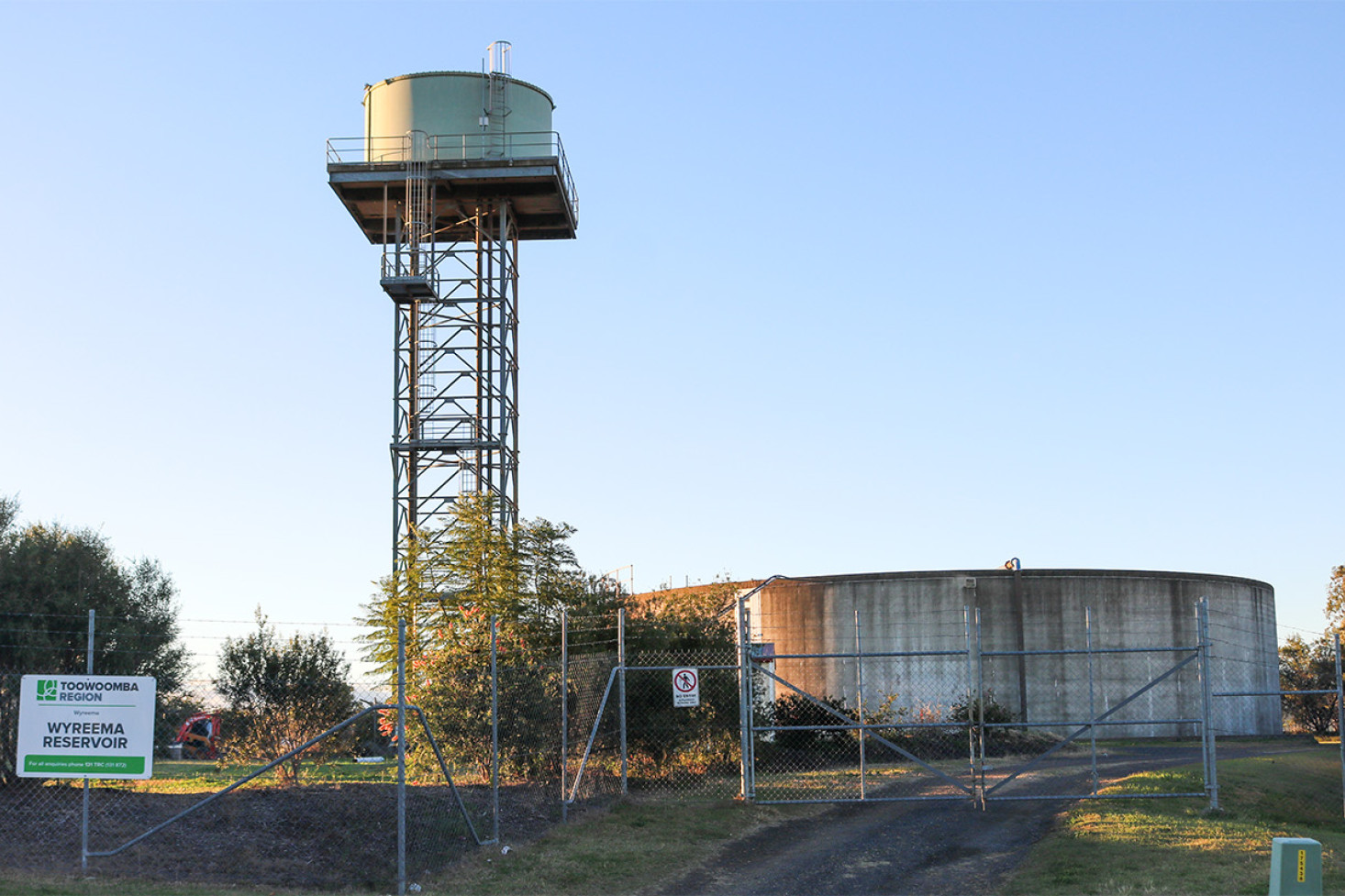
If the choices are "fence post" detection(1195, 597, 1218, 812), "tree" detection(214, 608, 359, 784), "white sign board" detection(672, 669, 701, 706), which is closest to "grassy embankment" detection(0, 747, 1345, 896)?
"fence post" detection(1195, 597, 1218, 812)

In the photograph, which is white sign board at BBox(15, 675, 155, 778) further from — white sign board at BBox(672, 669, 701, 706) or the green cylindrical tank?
the green cylindrical tank

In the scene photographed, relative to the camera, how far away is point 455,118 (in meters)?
35.6

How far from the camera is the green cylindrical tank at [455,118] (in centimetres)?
3541

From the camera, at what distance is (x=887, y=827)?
18156mm

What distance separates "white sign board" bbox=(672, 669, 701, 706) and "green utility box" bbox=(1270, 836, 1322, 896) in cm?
943

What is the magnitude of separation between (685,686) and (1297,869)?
980cm

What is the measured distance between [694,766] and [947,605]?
20.5m

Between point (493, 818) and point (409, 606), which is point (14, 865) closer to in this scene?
point (493, 818)

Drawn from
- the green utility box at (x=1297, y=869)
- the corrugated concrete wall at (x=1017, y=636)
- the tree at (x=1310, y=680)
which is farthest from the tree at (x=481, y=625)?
the tree at (x=1310, y=680)

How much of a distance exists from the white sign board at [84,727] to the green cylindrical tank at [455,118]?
23.8m

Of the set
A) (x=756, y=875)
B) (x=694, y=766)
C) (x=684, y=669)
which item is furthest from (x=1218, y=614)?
(x=756, y=875)

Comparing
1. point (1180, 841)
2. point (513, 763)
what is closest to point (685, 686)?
point (513, 763)

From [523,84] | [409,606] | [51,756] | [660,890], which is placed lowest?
[660,890]

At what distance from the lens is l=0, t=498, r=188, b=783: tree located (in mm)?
19172
